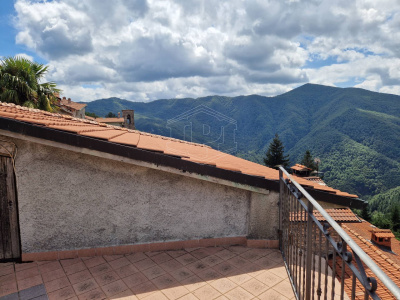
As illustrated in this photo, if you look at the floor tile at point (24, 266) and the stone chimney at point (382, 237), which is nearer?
the floor tile at point (24, 266)

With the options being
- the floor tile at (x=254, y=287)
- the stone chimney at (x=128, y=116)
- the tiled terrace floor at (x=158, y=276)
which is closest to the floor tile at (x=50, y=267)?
the tiled terrace floor at (x=158, y=276)

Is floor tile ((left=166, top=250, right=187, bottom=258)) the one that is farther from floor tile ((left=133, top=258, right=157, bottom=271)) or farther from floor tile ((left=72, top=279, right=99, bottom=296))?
floor tile ((left=72, top=279, right=99, bottom=296))

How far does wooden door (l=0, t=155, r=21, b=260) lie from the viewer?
377 cm

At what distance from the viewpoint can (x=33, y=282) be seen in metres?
3.42

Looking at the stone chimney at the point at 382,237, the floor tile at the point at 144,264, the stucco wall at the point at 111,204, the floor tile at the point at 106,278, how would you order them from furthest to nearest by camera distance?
the stone chimney at the point at 382,237
the stucco wall at the point at 111,204
the floor tile at the point at 144,264
the floor tile at the point at 106,278

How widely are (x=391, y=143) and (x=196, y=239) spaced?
7911 inches

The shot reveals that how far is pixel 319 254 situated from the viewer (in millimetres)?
2240

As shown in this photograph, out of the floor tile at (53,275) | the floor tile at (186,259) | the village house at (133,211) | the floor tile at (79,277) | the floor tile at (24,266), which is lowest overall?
the floor tile at (53,275)

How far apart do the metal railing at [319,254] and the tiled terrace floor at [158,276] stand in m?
0.42

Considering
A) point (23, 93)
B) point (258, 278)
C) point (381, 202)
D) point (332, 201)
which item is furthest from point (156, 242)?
point (381, 202)

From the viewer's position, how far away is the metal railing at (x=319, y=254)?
1.39 meters

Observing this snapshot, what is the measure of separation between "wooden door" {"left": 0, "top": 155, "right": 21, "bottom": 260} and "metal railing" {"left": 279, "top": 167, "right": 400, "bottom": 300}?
13.0 feet

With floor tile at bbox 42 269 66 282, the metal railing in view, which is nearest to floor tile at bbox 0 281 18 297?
floor tile at bbox 42 269 66 282
